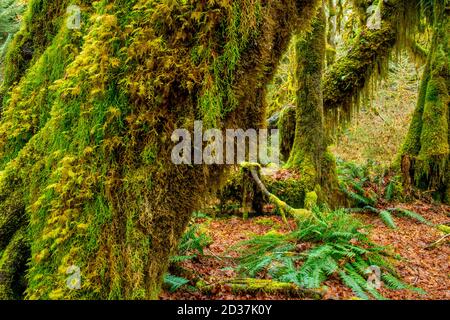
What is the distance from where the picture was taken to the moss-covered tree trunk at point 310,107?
29.0 feet

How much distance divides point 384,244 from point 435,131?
4284 mm

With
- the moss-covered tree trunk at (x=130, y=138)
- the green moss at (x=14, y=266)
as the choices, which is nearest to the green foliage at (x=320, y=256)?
the moss-covered tree trunk at (x=130, y=138)

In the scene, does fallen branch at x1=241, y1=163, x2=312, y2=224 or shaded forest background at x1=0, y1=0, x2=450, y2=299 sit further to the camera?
fallen branch at x1=241, y1=163, x2=312, y2=224

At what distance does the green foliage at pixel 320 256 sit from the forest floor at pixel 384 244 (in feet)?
0.62

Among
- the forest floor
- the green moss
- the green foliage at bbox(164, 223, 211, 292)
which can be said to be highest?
the green moss

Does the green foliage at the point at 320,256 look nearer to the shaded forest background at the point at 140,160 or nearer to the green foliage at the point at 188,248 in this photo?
the shaded forest background at the point at 140,160

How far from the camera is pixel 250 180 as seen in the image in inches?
347

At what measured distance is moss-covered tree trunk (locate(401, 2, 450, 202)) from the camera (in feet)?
32.8

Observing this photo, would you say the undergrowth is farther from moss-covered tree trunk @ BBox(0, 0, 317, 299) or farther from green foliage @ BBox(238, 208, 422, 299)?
moss-covered tree trunk @ BBox(0, 0, 317, 299)

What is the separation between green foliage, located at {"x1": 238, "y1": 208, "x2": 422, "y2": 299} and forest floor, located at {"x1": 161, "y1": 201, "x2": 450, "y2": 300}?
0.62ft

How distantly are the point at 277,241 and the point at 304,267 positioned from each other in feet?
3.69

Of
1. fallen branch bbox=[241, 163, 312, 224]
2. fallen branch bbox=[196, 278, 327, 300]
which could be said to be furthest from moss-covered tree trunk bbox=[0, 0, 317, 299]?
fallen branch bbox=[241, 163, 312, 224]
